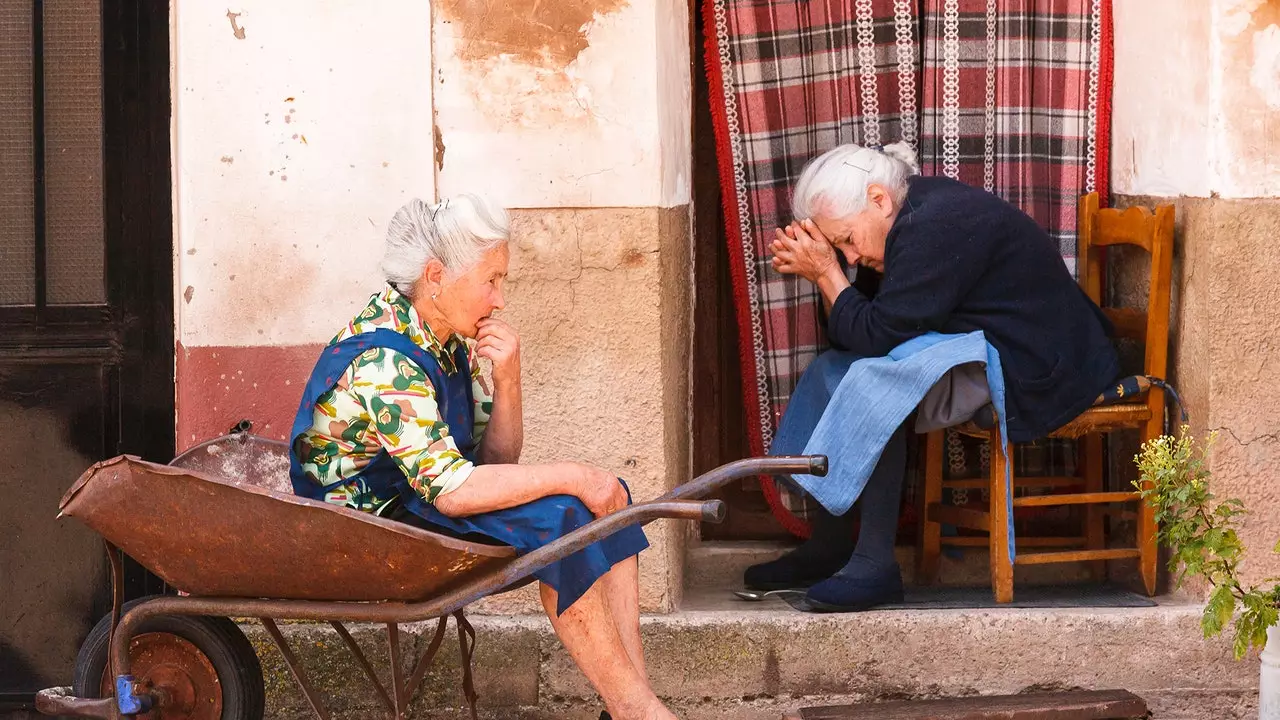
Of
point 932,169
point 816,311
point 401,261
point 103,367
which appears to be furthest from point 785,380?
point 103,367

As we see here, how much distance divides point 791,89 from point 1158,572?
71.7 inches

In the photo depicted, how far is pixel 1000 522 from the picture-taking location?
13.4 ft

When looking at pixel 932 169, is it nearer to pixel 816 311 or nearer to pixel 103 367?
pixel 816 311

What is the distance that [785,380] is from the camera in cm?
458

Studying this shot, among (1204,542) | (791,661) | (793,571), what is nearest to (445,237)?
(791,661)

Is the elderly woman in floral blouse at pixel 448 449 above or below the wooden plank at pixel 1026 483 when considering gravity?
above

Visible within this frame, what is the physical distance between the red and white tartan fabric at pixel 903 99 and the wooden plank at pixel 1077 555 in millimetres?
910

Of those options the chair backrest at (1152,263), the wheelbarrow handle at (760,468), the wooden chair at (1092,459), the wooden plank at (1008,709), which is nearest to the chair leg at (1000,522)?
the wooden chair at (1092,459)

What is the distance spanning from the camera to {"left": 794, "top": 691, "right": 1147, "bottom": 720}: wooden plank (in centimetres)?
363

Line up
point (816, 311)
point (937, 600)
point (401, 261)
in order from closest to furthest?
point (401, 261)
point (937, 600)
point (816, 311)

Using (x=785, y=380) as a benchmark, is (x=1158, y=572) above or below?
below

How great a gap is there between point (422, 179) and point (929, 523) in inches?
72.8

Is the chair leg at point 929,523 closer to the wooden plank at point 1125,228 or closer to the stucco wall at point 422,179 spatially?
the wooden plank at point 1125,228

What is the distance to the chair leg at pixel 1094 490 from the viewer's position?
4.48 m
